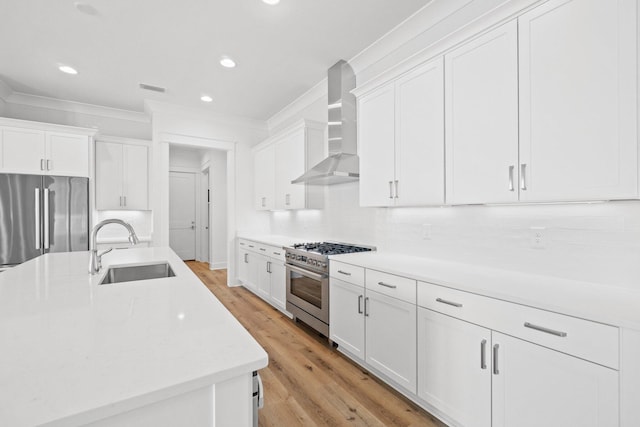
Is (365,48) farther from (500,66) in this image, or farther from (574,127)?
(574,127)

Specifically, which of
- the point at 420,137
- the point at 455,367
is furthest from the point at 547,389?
the point at 420,137

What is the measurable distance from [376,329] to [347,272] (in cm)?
51

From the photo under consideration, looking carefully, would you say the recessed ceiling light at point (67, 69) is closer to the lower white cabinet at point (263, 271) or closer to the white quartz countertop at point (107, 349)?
the lower white cabinet at point (263, 271)

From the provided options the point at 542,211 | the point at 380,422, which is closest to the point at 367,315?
the point at 380,422

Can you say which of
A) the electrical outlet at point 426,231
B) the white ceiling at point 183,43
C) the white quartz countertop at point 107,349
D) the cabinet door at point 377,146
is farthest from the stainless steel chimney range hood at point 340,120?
the white quartz countertop at point 107,349

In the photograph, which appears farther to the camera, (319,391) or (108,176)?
(108,176)

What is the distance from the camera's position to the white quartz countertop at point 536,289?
1224 mm

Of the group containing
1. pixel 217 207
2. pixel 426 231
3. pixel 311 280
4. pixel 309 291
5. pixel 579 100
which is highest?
pixel 579 100

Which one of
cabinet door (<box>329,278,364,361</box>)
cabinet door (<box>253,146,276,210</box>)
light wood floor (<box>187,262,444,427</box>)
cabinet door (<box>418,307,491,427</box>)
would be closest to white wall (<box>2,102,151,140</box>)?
cabinet door (<box>253,146,276,210</box>)

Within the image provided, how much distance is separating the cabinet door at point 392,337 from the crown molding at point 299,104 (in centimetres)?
284

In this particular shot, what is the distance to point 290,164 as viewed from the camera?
4.14 meters

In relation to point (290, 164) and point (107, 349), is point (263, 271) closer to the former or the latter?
point (290, 164)

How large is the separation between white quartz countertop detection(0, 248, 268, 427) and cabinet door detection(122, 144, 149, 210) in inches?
147

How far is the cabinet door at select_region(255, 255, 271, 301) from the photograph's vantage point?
160 inches
